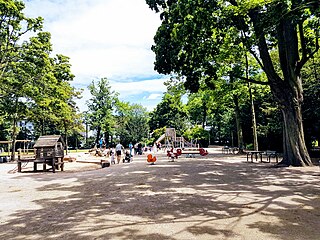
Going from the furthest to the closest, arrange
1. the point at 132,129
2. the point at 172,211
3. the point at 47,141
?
the point at 132,129, the point at 47,141, the point at 172,211

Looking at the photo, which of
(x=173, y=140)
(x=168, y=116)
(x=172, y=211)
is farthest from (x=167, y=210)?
(x=168, y=116)

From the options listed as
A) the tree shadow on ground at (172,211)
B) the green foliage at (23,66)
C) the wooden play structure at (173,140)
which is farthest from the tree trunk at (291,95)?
the wooden play structure at (173,140)

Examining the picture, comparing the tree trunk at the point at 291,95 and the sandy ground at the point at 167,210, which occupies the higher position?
the tree trunk at the point at 291,95

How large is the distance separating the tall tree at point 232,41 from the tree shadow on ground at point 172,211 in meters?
4.95

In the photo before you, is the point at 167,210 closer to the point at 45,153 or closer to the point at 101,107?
the point at 45,153

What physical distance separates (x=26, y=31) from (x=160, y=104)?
4436cm

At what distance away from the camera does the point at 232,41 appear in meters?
14.3

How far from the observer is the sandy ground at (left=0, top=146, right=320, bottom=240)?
16.1 feet

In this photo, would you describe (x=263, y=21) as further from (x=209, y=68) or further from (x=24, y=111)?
(x=24, y=111)

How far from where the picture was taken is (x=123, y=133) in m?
55.1

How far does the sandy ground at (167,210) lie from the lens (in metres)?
4.90

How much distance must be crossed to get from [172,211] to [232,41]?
35.0 feet

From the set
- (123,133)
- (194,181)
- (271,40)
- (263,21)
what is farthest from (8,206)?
(123,133)

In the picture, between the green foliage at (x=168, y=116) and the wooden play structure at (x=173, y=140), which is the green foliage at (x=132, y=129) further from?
the wooden play structure at (x=173, y=140)
